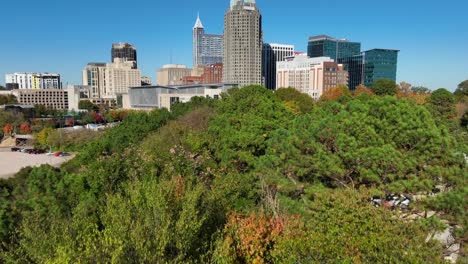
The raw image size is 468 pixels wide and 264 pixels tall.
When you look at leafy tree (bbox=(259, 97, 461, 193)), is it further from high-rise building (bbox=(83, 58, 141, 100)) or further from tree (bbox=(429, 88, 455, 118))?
high-rise building (bbox=(83, 58, 141, 100))

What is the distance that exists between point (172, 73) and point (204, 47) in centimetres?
5049

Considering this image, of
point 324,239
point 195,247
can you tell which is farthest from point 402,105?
point 195,247

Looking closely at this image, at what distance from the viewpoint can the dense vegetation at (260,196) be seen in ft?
20.1

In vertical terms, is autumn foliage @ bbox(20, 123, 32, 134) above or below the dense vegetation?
below

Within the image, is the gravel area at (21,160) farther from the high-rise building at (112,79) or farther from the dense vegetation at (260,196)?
the high-rise building at (112,79)

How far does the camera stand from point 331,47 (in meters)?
115

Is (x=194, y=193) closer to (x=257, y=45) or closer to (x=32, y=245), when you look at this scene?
(x=32, y=245)

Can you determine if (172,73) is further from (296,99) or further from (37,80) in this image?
(296,99)

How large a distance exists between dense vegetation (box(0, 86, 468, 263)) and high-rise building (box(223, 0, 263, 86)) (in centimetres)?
7395

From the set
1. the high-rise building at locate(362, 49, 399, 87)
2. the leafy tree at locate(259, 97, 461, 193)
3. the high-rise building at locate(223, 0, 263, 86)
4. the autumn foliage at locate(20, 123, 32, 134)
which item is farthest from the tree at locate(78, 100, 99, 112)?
the leafy tree at locate(259, 97, 461, 193)

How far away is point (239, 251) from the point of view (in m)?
7.97

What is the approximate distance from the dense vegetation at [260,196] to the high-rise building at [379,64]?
87364 mm

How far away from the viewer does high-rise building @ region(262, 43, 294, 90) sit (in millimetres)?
105375

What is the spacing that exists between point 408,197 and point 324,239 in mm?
5426
